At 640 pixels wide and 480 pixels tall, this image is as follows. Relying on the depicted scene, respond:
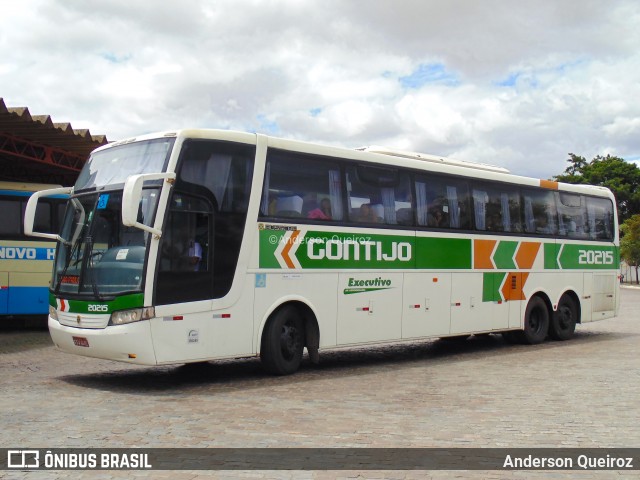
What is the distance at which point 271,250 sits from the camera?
11.3 metres

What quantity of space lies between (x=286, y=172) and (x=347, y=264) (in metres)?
1.86

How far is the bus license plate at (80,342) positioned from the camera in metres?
10.1

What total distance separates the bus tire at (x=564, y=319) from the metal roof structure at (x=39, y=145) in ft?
40.7

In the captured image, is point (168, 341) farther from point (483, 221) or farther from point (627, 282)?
point (627, 282)

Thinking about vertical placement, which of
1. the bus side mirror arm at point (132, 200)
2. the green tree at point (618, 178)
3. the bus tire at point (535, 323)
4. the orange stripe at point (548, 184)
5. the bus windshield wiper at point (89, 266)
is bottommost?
the bus tire at point (535, 323)

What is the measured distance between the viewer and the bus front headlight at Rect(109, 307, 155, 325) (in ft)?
32.2

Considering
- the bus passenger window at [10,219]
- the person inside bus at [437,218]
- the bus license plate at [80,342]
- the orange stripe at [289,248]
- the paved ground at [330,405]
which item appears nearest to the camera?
the paved ground at [330,405]

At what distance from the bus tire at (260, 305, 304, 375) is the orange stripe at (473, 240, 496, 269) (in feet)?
15.4

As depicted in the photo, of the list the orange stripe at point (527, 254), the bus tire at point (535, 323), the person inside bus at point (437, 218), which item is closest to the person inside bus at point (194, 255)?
the person inside bus at point (437, 218)

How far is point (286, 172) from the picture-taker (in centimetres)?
1165

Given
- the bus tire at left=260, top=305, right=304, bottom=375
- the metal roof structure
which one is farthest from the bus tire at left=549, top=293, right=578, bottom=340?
the metal roof structure

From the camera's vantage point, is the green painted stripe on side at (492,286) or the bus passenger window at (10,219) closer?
the green painted stripe on side at (492,286)

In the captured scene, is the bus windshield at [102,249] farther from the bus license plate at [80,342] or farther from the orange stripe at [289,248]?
the orange stripe at [289,248]

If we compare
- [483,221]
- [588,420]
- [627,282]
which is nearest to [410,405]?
[588,420]
